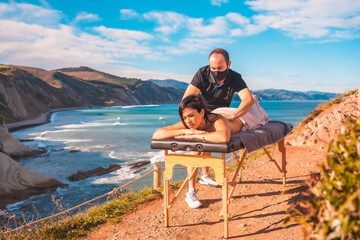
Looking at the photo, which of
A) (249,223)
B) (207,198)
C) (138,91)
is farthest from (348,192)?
(138,91)

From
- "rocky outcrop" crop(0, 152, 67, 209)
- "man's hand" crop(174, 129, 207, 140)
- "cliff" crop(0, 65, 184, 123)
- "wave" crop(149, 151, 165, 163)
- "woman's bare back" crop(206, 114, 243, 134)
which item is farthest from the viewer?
"cliff" crop(0, 65, 184, 123)

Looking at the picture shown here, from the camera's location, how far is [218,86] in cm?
450

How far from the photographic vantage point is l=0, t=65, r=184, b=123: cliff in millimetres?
57031

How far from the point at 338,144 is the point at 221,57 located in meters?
2.71

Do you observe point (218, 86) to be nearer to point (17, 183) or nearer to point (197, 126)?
point (197, 126)

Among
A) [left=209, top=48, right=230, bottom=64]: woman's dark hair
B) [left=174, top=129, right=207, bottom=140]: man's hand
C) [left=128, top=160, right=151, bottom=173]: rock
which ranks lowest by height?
[left=128, top=160, right=151, bottom=173]: rock

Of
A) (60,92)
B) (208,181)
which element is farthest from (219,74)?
(60,92)

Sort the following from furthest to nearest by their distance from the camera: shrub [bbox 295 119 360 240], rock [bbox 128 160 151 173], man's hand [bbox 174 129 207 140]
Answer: rock [bbox 128 160 151 173] → man's hand [bbox 174 129 207 140] → shrub [bbox 295 119 360 240]

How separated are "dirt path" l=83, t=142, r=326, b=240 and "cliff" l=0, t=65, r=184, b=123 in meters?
54.7

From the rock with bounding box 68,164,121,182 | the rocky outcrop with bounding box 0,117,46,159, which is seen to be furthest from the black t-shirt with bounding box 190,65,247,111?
the rocky outcrop with bounding box 0,117,46,159

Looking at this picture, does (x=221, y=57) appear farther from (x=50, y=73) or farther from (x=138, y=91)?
(x=138, y=91)

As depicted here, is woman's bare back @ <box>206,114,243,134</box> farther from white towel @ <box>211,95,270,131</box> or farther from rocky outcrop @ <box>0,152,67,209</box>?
rocky outcrop @ <box>0,152,67,209</box>

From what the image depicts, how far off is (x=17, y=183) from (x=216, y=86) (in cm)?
1496

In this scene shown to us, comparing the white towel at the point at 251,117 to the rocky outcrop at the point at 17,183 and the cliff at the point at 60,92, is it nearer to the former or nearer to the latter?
the rocky outcrop at the point at 17,183
